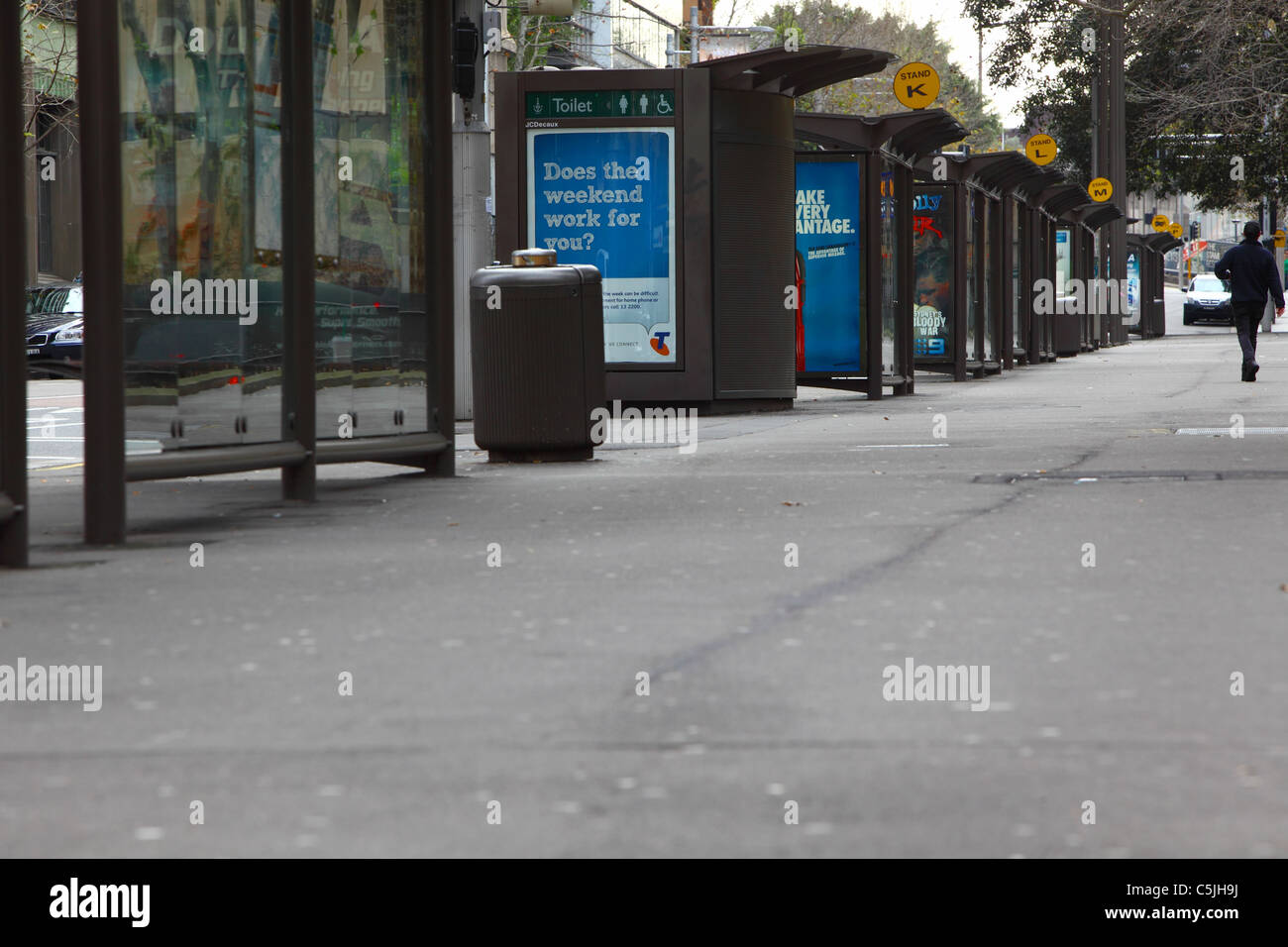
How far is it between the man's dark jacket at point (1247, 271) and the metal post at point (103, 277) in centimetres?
1520

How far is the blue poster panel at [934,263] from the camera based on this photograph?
2409cm

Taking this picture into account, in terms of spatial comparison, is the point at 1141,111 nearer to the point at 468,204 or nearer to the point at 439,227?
the point at 468,204

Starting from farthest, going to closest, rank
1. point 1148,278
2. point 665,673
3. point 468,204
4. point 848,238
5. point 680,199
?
point 1148,278 < point 848,238 < point 680,199 < point 468,204 < point 665,673

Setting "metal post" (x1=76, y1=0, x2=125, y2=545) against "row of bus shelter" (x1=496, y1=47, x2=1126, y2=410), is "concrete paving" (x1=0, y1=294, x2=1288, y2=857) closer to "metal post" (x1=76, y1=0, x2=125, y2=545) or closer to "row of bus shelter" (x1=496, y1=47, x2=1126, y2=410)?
"metal post" (x1=76, y1=0, x2=125, y2=545)

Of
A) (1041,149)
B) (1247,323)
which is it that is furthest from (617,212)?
(1041,149)

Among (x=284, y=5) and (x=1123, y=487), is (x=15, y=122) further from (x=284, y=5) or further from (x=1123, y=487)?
(x=1123, y=487)

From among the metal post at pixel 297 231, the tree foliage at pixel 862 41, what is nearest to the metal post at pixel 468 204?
the metal post at pixel 297 231

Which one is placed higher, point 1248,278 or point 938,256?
point 938,256

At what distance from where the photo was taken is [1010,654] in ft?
16.5

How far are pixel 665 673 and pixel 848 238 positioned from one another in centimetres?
1483

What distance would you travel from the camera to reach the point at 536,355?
37.3 ft

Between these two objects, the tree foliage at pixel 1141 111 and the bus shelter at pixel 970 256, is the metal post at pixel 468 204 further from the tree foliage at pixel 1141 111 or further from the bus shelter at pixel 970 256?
the tree foliage at pixel 1141 111

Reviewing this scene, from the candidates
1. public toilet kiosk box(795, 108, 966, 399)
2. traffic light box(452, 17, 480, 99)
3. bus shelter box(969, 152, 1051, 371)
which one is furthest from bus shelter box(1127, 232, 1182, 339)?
traffic light box(452, 17, 480, 99)

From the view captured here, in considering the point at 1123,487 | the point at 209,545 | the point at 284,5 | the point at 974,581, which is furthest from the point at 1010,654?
the point at 284,5
